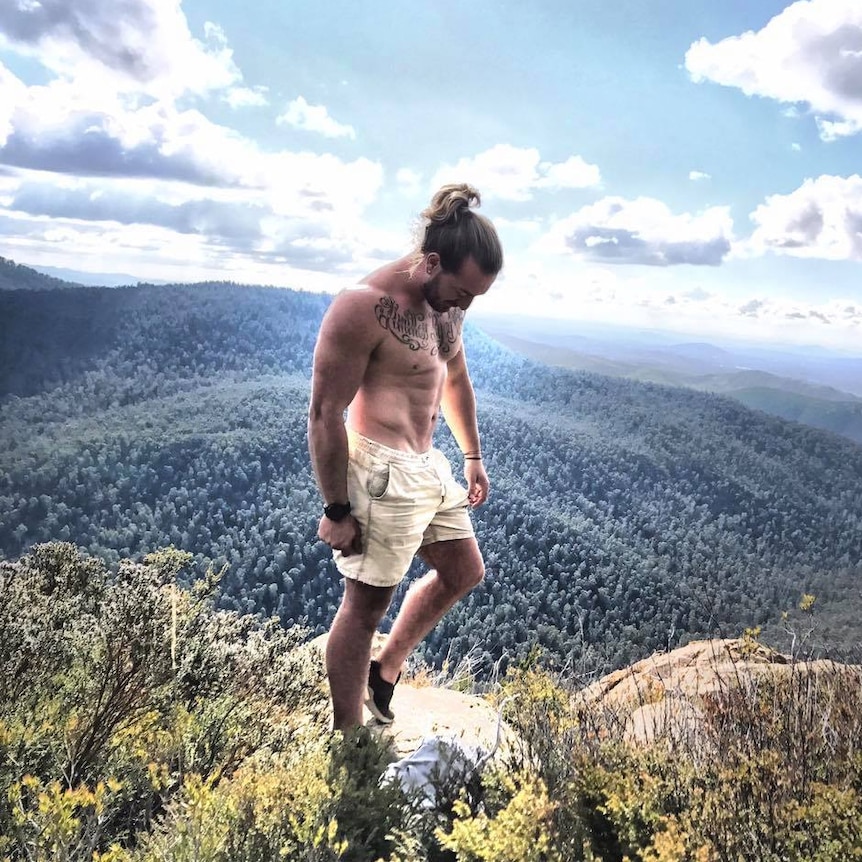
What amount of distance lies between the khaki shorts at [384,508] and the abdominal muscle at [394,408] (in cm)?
4

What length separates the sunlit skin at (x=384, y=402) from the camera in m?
2.09

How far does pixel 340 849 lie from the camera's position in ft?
4.53

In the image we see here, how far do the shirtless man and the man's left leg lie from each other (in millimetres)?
86

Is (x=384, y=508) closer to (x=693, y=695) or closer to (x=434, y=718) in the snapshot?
(x=434, y=718)

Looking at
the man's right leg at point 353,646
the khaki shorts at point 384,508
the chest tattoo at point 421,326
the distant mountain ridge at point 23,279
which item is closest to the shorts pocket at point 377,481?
the khaki shorts at point 384,508

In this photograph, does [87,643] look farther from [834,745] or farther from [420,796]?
[834,745]

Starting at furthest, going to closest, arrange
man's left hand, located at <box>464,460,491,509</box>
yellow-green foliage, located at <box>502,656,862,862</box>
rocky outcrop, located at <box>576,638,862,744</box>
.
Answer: man's left hand, located at <box>464,460,491,509</box> → rocky outcrop, located at <box>576,638,862,744</box> → yellow-green foliage, located at <box>502,656,862,862</box>

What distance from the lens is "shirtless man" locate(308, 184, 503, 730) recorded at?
210 cm

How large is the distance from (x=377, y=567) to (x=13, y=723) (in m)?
1.09

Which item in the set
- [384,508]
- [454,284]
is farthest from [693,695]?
[454,284]

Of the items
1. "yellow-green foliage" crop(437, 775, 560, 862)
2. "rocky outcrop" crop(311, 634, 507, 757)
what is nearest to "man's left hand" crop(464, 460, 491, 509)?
"rocky outcrop" crop(311, 634, 507, 757)

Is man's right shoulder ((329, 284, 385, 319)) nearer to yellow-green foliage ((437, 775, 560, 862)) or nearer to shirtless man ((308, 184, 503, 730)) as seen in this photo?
shirtless man ((308, 184, 503, 730))

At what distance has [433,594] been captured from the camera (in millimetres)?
2564

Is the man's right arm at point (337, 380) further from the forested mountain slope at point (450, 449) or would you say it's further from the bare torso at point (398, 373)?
the forested mountain slope at point (450, 449)
